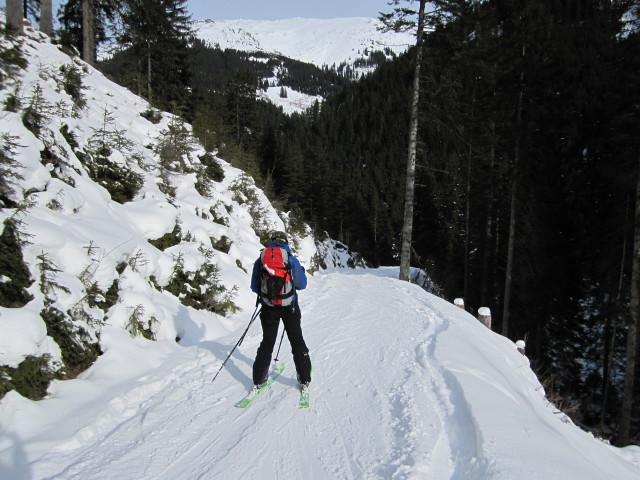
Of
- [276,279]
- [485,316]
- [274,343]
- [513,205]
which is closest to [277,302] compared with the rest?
[276,279]

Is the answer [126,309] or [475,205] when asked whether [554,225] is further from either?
[126,309]

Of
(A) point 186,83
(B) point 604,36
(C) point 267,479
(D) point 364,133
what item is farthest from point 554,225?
(D) point 364,133

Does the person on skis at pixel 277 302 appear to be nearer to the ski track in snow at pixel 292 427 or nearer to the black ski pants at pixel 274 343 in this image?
the black ski pants at pixel 274 343

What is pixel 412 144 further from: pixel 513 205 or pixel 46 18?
pixel 46 18

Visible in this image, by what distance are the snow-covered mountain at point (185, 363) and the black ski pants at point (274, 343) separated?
1.07 ft

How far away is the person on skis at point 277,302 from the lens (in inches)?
168

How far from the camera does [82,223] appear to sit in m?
5.92

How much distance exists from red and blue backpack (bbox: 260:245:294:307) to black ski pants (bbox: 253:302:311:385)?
15 centimetres

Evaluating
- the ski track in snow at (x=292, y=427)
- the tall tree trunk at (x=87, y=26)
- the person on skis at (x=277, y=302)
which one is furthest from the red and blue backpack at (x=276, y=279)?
the tall tree trunk at (x=87, y=26)

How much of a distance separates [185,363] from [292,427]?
7.51 ft

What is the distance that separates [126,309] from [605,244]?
654 inches

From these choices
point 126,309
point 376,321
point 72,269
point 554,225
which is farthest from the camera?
point 554,225

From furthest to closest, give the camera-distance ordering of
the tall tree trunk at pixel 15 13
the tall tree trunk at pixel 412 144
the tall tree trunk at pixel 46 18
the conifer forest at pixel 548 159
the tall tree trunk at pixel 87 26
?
1. the tall tree trunk at pixel 87 26
2. the tall tree trunk at pixel 46 18
3. the tall tree trunk at pixel 412 144
4. the conifer forest at pixel 548 159
5. the tall tree trunk at pixel 15 13

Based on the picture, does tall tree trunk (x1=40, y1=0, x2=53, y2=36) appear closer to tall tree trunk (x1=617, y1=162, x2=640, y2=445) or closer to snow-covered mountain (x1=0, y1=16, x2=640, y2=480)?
snow-covered mountain (x1=0, y1=16, x2=640, y2=480)
